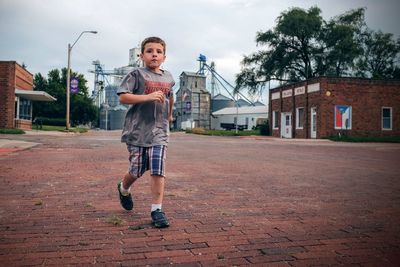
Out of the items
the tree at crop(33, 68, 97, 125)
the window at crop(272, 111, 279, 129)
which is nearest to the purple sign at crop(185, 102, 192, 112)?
the tree at crop(33, 68, 97, 125)

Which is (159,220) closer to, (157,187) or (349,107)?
(157,187)

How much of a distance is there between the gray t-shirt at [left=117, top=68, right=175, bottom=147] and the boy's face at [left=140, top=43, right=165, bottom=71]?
0.32 feet

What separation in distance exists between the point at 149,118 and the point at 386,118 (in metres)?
31.5

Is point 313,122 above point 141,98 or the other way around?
above

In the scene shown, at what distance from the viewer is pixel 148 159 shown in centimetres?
370

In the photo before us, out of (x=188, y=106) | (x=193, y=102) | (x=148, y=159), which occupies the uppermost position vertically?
(x=193, y=102)

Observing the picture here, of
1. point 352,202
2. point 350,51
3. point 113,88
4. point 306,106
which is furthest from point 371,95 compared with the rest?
point 113,88

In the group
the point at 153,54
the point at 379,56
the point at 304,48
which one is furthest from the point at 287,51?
the point at 153,54

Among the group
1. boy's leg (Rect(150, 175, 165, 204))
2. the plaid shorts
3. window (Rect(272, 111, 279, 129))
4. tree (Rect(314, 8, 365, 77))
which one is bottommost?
boy's leg (Rect(150, 175, 165, 204))

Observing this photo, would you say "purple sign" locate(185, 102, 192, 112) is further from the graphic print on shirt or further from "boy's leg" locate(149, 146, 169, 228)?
"boy's leg" locate(149, 146, 169, 228)

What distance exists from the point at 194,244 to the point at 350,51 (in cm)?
5062

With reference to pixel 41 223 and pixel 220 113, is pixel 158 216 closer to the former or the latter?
pixel 41 223

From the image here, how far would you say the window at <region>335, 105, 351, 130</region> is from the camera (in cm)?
2939

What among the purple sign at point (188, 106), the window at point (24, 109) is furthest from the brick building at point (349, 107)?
the purple sign at point (188, 106)
